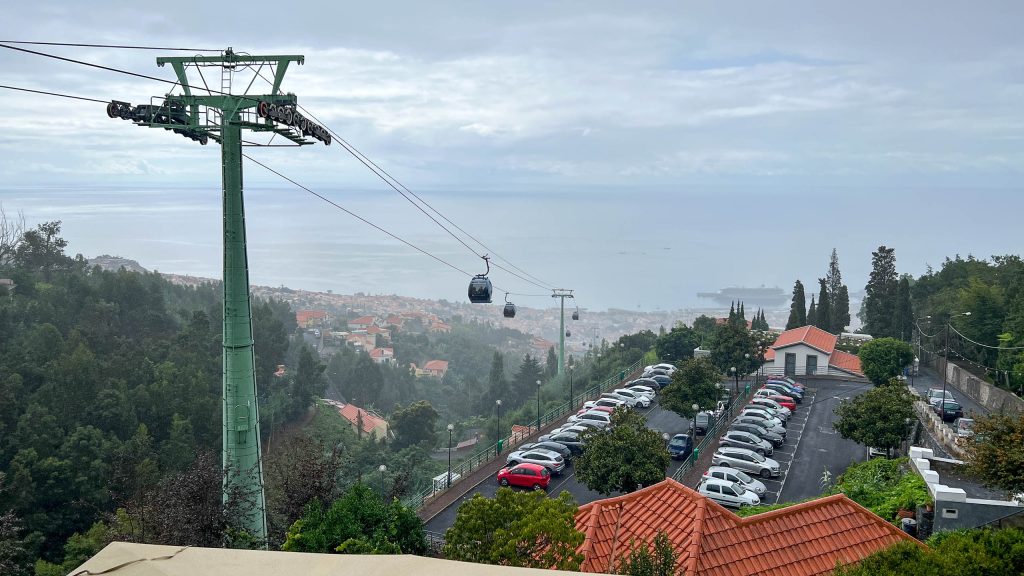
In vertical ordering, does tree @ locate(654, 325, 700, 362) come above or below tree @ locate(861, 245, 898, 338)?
below

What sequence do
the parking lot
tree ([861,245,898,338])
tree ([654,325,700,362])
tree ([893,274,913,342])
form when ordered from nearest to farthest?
1. the parking lot
2. tree ([654,325,700,362])
3. tree ([893,274,913,342])
4. tree ([861,245,898,338])

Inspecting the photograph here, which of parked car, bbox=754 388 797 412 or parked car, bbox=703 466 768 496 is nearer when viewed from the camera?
parked car, bbox=703 466 768 496

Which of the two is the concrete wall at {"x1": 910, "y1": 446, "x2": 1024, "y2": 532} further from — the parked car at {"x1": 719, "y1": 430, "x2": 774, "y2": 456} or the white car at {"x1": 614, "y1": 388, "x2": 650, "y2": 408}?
the white car at {"x1": 614, "y1": 388, "x2": 650, "y2": 408}

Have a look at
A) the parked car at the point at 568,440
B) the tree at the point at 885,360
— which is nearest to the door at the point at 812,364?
the tree at the point at 885,360

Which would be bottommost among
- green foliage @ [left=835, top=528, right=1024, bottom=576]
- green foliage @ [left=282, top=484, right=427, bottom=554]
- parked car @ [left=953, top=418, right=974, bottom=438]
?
parked car @ [left=953, top=418, right=974, bottom=438]

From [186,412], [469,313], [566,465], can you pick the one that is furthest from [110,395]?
[469,313]

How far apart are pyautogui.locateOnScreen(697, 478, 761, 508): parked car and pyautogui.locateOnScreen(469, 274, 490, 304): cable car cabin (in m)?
10.0

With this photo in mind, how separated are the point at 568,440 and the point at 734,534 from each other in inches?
561

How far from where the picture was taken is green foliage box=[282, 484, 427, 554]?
10.7 meters

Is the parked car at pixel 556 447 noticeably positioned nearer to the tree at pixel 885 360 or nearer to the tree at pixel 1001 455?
the tree at pixel 1001 455

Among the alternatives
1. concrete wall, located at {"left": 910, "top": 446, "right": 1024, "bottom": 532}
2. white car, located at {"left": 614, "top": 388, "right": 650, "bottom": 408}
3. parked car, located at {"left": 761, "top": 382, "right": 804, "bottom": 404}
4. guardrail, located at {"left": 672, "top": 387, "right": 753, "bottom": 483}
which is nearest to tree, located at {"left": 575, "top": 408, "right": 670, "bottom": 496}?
guardrail, located at {"left": 672, "top": 387, "right": 753, "bottom": 483}

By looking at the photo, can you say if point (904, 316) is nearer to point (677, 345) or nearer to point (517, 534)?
point (677, 345)

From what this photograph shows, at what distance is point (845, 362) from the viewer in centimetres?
3838

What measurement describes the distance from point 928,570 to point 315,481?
9555 mm
